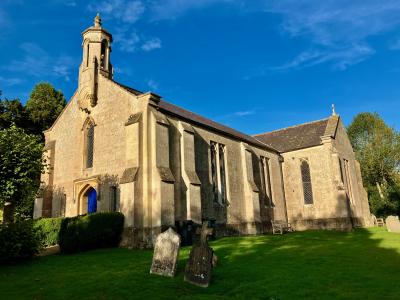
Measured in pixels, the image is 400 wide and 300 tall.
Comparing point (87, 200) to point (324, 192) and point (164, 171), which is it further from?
point (324, 192)

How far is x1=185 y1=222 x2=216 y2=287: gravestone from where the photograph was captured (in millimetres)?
10867

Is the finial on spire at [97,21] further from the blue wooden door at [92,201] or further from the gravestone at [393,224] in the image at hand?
the gravestone at [393,224]

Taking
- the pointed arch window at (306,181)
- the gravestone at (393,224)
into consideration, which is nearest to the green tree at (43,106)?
the pointed arch window at (306,181)

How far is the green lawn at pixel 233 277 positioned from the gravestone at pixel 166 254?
1.23 ft

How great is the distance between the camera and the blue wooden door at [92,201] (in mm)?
23219

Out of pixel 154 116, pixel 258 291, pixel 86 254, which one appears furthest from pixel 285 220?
pixel 258 291

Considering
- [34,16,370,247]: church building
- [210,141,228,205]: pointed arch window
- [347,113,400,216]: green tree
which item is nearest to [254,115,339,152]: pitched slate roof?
[34,16,370,247]: church building

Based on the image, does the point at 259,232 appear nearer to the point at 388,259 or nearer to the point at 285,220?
the point at 285,220

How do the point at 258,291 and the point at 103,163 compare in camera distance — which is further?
the point at 103,163

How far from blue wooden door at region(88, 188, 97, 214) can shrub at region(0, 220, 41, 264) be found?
278 inches

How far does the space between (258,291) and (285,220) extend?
25476 mm

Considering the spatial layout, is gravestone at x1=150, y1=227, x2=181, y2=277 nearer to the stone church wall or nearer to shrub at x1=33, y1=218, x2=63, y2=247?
shrub at x1=33, y1=218, x2=63, y2=247

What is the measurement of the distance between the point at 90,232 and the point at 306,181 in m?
24.1

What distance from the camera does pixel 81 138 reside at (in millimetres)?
24938
